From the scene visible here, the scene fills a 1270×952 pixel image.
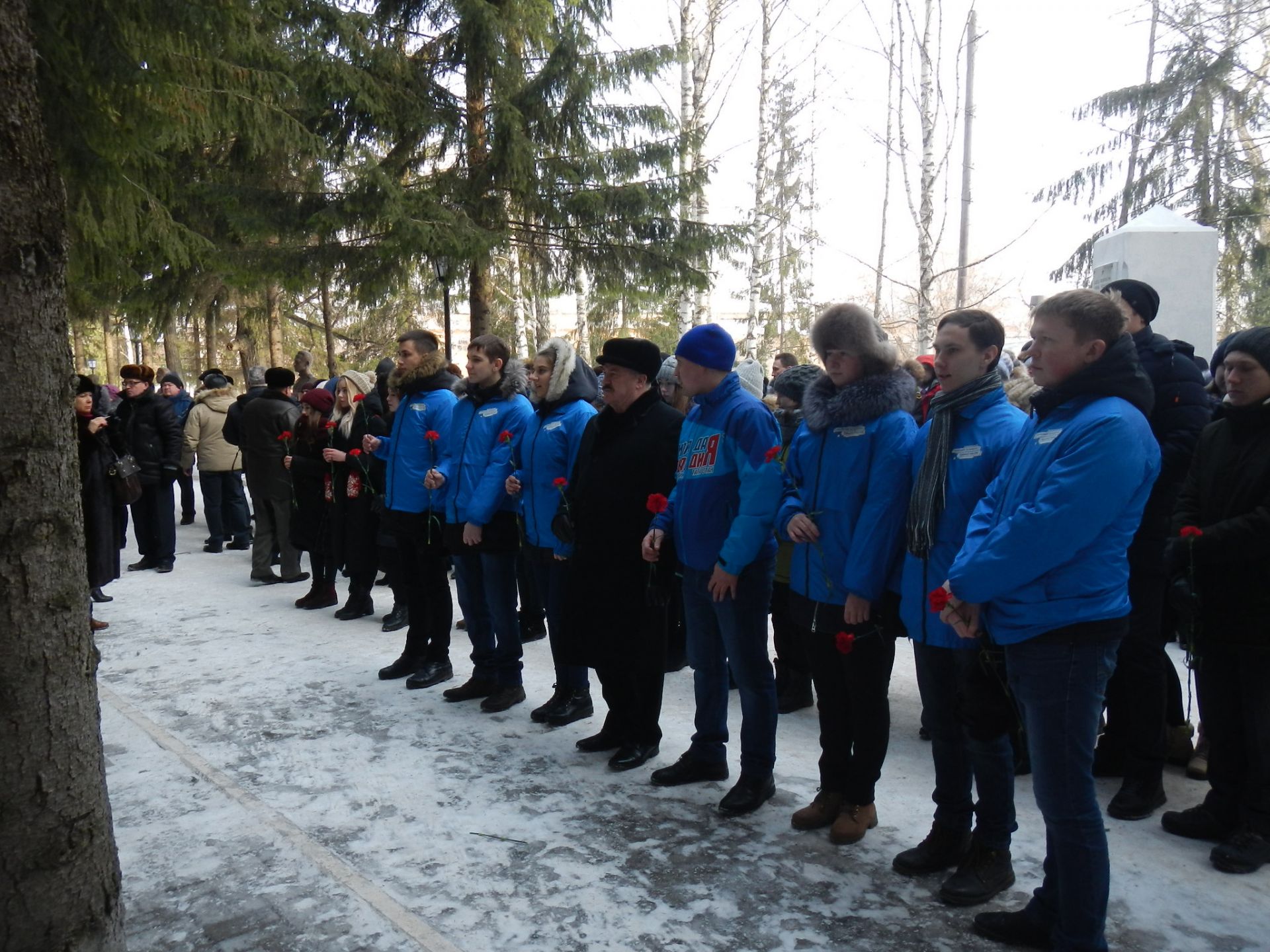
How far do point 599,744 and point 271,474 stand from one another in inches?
228

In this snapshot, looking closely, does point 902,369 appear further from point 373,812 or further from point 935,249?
point 935,249

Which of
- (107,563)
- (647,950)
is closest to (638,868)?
(647,950)

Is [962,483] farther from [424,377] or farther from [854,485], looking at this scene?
[424,377]

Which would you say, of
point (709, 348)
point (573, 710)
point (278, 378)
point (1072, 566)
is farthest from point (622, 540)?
point (278, 378)

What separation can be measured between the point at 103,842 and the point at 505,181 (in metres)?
12.0

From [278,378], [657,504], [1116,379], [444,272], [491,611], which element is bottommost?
[491,611]

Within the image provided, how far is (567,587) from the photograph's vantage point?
4766mm

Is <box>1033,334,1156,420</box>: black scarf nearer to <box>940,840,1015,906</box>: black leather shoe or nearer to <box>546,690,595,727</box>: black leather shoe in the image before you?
<box>940,840,1015,906</box>: black leather shoe

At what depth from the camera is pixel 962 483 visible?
3.36 meters

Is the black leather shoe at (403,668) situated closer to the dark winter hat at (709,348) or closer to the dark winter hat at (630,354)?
the dark winter hat at (630,354)

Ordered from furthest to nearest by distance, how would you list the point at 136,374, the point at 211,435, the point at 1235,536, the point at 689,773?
the point at 211,435, the point at 136,374, the point at 689,773, the point at 1235,536

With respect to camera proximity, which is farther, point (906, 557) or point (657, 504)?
point (657, 504)

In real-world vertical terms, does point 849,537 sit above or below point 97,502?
above

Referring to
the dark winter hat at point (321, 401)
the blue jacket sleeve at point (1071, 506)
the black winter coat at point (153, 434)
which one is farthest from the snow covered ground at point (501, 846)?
the black winter coat at point (153, 434)
